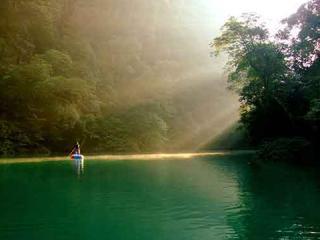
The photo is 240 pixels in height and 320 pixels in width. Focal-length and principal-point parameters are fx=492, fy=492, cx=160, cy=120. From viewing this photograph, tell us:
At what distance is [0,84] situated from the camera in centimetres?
5662

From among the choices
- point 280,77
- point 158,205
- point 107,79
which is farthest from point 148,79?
point 158,205

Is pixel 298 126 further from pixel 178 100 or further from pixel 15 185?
pixel 178 100

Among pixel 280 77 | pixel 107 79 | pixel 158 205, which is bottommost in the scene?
pixel 158 205

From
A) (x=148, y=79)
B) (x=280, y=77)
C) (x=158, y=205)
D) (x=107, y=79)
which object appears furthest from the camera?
(x=148, y=79)

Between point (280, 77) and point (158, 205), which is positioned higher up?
point (280, 77)

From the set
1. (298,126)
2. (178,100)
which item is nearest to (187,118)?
(178,100)

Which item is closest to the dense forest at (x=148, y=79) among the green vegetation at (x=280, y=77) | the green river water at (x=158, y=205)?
the green vegetation at (x=280, y=77)

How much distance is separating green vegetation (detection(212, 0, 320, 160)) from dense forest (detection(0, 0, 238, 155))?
20612 mm

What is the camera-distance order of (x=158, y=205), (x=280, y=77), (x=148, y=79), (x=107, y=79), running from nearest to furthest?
(x=158, y=205), (x=280, y=77), (x=107, y=79), (x=148, y=79)

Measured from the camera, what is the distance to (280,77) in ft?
139

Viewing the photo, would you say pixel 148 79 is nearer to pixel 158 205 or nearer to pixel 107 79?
pixel 107 79

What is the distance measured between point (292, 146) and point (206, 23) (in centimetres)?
5488

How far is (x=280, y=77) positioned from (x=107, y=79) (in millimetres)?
32263

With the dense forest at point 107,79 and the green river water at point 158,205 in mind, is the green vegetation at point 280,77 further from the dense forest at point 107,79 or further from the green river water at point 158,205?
the dense forest at point 107,79
